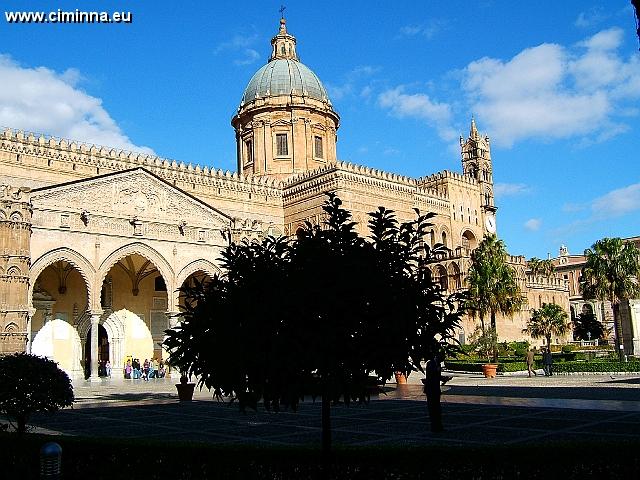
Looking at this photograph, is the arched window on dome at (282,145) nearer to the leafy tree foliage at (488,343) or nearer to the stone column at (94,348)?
the leafy tree foliage at (488,343)

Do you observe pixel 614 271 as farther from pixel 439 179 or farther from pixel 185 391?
pixel 185 391

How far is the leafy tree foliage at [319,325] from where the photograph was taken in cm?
733

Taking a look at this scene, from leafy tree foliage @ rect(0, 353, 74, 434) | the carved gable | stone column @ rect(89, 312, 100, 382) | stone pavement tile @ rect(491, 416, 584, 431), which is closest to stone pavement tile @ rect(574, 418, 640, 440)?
stone pavement tile @ rect(491, 416, 584, 431)

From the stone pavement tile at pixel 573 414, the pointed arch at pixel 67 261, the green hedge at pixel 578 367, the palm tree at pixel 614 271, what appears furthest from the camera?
the palm tree at pixel 614 271

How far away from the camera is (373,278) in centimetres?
755

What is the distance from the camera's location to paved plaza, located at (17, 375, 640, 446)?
1159 centimetres

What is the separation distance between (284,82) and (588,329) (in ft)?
132

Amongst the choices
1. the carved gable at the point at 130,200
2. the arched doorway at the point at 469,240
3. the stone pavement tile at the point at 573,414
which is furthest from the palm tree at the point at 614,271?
the stone pavement tile at the point at 573,414

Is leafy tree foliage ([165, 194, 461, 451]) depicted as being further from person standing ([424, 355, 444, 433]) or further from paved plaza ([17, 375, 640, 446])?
person standing ([424, 355, 444, 433])

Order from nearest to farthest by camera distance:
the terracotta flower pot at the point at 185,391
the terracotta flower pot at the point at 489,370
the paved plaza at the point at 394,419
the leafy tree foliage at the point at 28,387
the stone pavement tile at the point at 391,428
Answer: the leafy tree foliage at the point at 28,387 → the paved plaza at the point at 394,419 → the stone pavement tile at the point at 391,428 → the terracotta flower pot at the point at 185,391 → the terracotta flower pot at the point at 489,370

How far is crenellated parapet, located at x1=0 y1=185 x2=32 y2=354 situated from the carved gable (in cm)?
124

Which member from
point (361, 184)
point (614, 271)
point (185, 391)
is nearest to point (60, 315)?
point (185, 391)

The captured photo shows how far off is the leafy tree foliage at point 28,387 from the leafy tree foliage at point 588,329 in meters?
65.3

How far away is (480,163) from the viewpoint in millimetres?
58844
